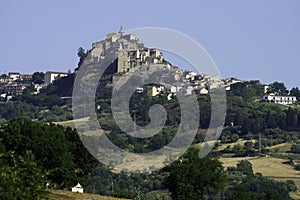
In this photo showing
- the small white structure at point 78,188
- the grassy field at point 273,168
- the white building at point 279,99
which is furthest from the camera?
the white building at point 279,99

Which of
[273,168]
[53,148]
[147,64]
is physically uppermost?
[147,64]

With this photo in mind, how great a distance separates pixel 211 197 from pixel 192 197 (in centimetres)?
3403

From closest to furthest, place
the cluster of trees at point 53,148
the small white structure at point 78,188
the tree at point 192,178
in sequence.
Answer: the small white structure at point 78,188 → the tree at point 192,178 → the cluster of trees at point 53,148

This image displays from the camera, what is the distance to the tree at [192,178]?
43812mm

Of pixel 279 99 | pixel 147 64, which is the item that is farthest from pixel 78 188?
pixel 279 99

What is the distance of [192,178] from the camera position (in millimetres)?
43875

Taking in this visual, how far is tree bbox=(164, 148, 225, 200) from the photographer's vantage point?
43.8 meters

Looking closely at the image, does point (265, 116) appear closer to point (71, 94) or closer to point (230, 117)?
point (230, 117)

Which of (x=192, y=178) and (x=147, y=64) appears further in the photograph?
(x=147, y=64)

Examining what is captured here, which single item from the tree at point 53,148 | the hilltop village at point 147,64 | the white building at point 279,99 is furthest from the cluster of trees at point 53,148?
the white building at point 279,99

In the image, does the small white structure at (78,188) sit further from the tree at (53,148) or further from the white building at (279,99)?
the white building at (279,99)

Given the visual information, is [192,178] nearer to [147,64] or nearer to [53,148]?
[53,148]

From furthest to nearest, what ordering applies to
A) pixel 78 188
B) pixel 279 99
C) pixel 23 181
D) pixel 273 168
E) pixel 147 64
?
pixel 279 99
pixel 147 64
pixel 273 168
pixel 78 188
pixel 23 181

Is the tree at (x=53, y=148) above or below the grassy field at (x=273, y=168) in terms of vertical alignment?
above
